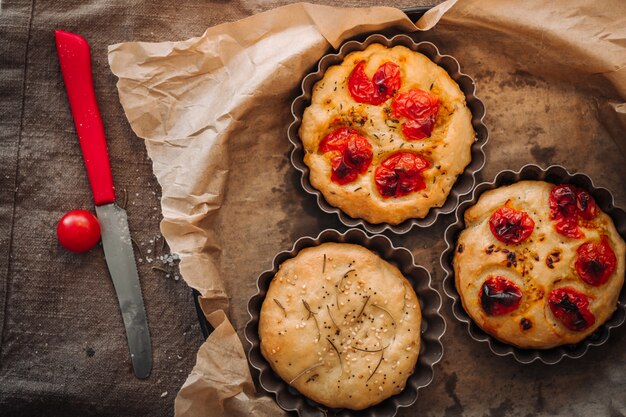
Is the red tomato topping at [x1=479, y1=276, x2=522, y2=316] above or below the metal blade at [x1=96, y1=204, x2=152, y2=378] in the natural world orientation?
above

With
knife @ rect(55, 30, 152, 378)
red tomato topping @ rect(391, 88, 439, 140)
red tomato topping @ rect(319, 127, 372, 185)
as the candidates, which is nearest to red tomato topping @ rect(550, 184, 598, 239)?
red tomato topping @ rect(391, 88, 439, 140)

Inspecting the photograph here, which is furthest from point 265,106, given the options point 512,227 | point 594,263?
point 594,263

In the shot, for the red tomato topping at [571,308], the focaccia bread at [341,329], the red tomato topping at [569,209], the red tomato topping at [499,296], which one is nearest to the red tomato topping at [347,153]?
the focaccia bread at [341,329]

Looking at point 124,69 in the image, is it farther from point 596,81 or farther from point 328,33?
point 596,81

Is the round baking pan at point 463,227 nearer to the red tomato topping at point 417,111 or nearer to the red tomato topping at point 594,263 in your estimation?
the red tomato topping at point 594,263

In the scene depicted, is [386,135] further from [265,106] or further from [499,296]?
[499,296]

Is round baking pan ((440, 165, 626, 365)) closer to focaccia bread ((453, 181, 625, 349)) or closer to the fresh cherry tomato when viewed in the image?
focaccia bread ((453, 181, 625, 349))
